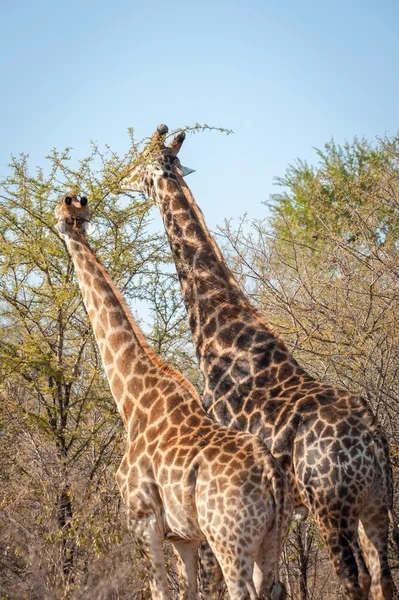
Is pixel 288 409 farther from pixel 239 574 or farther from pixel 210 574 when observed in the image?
pixel 239 574

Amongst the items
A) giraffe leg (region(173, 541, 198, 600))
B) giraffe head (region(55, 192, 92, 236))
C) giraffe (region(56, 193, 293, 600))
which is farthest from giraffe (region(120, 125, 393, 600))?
giraffe head (region(55, 192, 92, 236))

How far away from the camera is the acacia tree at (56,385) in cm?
741

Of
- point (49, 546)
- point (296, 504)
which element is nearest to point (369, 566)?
point (296, 504)

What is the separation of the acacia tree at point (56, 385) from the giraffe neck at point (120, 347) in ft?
2.04

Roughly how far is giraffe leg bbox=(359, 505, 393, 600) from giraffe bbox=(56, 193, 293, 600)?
734mm

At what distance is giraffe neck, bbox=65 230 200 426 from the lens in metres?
6.82

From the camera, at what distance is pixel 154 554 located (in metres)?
6.07

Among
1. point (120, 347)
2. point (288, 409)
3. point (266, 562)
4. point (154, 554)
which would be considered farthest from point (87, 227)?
point (266, 562)

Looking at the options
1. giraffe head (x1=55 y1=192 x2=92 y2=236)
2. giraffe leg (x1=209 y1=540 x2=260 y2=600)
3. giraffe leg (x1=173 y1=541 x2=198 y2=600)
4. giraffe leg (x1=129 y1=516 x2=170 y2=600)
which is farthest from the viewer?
giraffe head (x1=55 y1=192 x2=92 y2=236)

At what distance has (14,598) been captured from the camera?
6.59 metres

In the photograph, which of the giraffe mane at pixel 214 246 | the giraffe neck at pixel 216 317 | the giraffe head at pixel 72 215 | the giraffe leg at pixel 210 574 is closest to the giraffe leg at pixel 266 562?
the giraffe leg at pixel 210 574

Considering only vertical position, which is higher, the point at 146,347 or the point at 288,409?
the point at 146,347

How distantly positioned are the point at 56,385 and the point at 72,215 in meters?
1.61

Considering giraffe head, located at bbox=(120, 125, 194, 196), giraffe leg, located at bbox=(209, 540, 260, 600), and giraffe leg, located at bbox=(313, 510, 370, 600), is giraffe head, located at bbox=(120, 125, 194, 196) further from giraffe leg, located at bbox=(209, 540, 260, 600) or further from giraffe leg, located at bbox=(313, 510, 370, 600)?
giraffe leg, located at bbox=(209, 540, 260, 600)
